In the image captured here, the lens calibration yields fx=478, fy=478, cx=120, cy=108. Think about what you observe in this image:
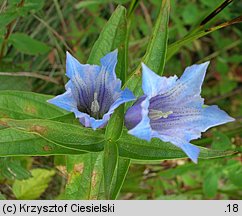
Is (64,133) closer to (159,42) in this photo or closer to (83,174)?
(83,174)

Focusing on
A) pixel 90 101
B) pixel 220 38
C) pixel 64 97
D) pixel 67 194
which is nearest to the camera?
pixel 64 97

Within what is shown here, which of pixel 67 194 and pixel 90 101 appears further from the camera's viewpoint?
pixel 67 194

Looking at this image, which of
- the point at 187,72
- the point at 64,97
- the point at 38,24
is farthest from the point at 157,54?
A: the point at 38,24

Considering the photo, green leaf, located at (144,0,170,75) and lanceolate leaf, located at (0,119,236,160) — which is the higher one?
green leaf, located at (144,0,170,75)

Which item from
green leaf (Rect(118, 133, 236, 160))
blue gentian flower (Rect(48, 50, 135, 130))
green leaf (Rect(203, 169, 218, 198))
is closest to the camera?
blue gentian flower (Rect(48, 50, 135, 130))

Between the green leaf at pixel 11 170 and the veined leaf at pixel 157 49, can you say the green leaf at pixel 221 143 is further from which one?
the green leaf at pixel 11 170

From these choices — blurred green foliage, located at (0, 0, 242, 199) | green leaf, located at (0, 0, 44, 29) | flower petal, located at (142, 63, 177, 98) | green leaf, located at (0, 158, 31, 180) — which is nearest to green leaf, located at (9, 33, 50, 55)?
blurred green foliage, located at (0, 0, 242, 199)

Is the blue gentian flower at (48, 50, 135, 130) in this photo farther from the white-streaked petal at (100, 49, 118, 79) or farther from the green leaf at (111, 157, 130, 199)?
the green leaf at (111, 157, 130, 199)

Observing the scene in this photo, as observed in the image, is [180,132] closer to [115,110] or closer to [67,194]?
[115,110]
